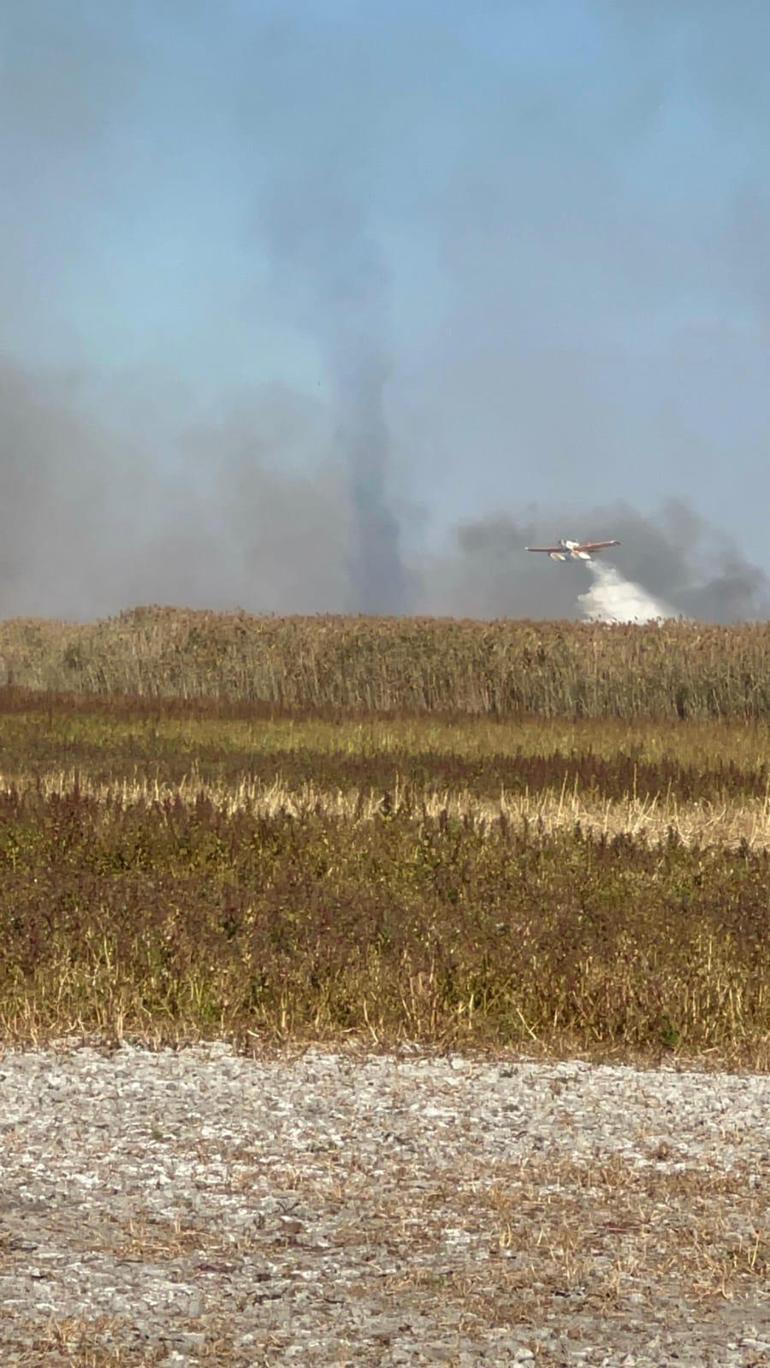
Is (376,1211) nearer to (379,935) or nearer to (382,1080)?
(382,1080)

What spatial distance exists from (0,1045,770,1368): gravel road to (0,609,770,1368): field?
0.02 meters

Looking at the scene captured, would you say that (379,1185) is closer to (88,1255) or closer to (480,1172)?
(480,1172)

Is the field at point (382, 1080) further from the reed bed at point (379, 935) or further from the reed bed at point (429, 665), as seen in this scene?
the reed bed at point (429, 665)

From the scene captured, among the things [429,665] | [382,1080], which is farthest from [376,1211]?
[429,665]

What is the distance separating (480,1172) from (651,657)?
2855 centimetres

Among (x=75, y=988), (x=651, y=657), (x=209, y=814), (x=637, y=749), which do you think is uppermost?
(x=651, y=657)

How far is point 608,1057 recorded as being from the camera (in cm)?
898

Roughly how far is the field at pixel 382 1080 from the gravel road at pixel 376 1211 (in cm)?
2

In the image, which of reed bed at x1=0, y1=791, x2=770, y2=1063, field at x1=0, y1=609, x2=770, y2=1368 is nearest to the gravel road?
field at x1=0, y1=609, x2=770, y2=1368

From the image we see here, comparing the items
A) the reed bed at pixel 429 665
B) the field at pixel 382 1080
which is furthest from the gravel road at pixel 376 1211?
the reed bed at pixel 429 665

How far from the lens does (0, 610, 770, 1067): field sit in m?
9.50

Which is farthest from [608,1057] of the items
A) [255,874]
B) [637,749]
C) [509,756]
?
[637,749]

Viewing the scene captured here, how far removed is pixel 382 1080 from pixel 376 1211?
195 centimetres

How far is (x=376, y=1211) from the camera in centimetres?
620
